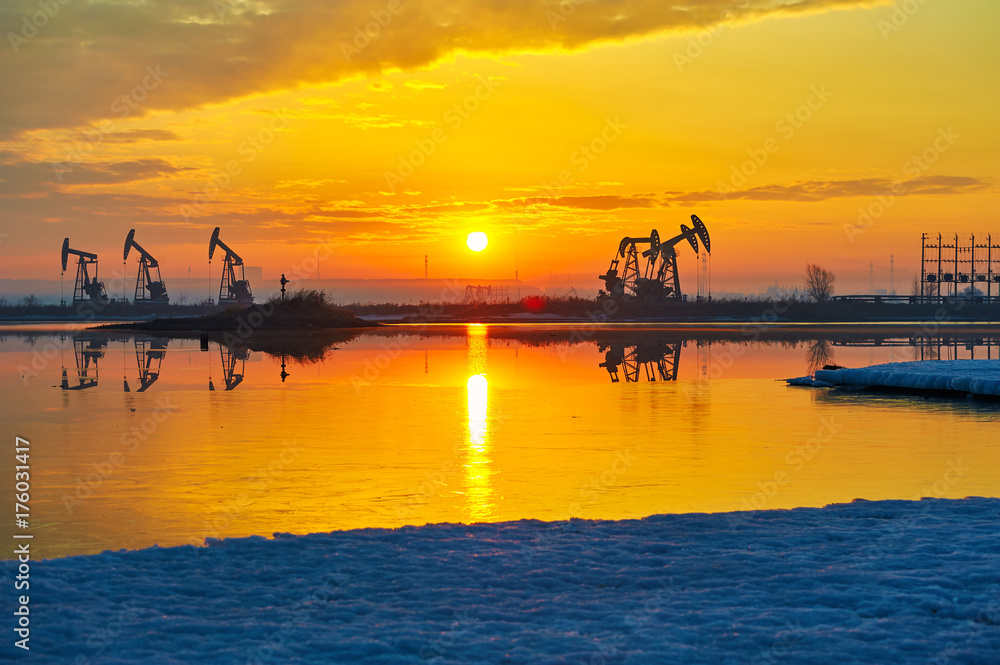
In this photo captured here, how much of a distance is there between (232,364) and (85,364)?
6.11 meters

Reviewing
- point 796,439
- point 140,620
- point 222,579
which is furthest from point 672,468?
point 140,620

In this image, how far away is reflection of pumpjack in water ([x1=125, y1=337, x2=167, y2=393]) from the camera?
2800cm

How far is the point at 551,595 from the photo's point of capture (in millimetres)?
7004

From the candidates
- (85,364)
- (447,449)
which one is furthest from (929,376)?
(85,364)

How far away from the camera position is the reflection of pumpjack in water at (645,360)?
29886mm

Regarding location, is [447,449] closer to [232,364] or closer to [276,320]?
[232,364]

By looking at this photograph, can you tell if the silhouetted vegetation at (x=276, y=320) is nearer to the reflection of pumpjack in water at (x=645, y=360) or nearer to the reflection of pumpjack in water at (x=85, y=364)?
the reflection of pumpjack in water at (x=85, y=364)

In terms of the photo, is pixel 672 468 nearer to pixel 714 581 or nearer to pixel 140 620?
pixel 714 581

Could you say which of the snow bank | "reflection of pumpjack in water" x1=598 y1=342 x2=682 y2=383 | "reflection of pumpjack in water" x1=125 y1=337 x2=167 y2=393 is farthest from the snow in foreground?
"reflection of pumpjack in water" x1=598 y1=342 x2=682 y2=383

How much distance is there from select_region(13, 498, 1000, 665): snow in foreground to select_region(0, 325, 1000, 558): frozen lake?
5.38 ft

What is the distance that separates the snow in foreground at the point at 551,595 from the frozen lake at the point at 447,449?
1.64m

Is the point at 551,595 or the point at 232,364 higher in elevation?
the point at 232,364

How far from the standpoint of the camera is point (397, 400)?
2253 cm

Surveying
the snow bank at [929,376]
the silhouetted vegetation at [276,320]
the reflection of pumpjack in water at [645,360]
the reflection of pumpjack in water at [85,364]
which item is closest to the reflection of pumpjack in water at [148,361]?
the reflection of pumpjack in water at [85,364]
